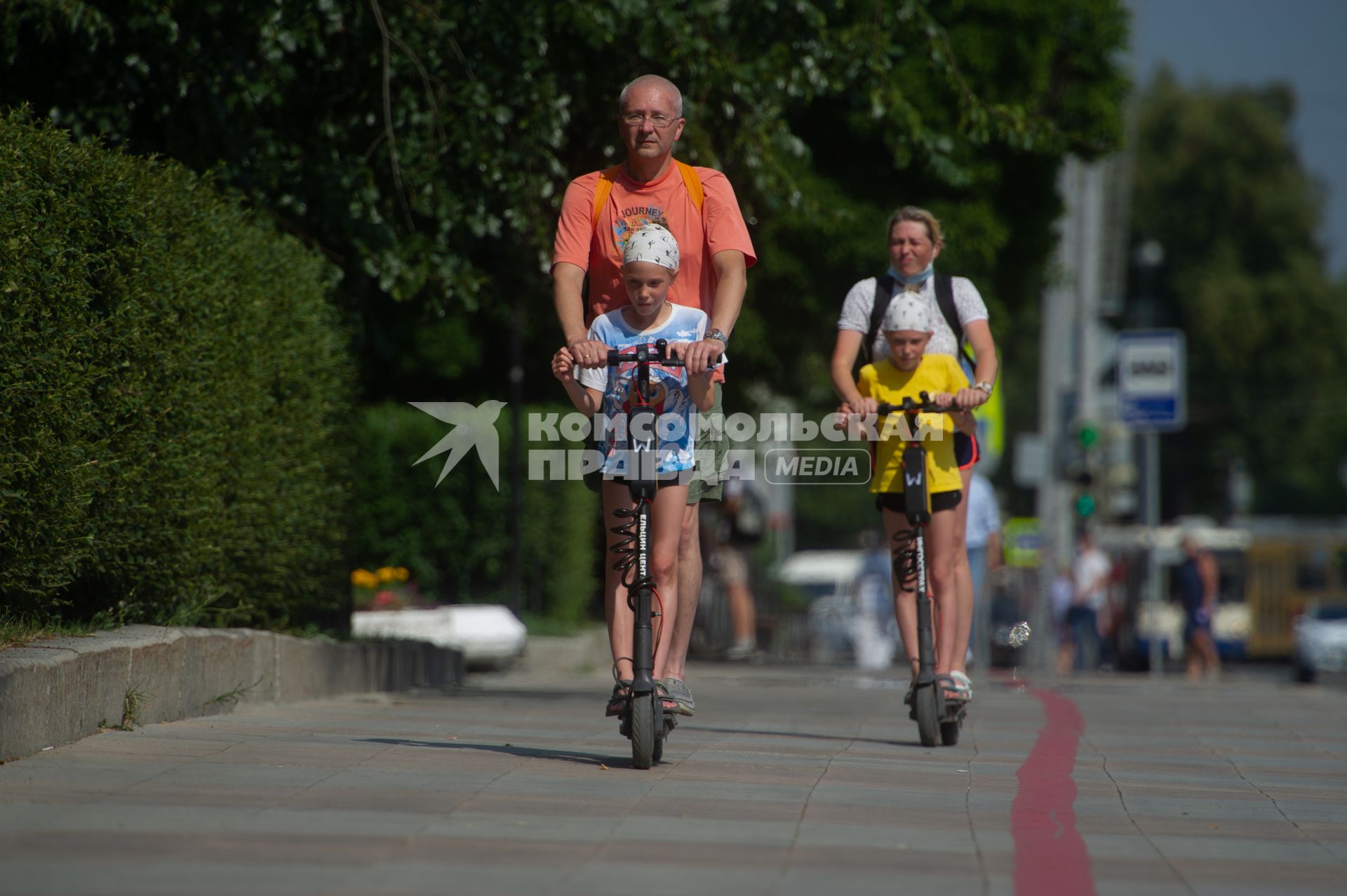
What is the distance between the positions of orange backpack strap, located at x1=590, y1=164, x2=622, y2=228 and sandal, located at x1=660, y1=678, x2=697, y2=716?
166cm

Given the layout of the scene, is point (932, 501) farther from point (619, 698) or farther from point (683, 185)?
point (619, 698)

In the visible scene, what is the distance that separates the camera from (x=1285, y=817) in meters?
5.42

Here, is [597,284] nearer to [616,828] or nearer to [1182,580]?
[616,828]

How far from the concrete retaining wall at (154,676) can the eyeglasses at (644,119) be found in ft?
8.33

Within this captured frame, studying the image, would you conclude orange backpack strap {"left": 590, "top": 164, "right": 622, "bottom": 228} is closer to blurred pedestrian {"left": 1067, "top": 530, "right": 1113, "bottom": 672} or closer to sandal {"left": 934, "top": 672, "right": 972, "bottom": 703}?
sandal {"left": 934, "top": 672, "right": 972, "bottom": 703}

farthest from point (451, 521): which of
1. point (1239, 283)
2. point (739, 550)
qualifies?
point (1239, 283)

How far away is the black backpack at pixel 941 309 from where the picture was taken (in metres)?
7.70

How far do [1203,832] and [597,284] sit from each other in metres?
2.86

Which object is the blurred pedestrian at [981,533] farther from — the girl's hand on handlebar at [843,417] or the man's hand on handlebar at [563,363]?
the man's hand on handlebar at [563,363]

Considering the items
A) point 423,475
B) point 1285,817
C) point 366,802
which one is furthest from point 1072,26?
point 366,802

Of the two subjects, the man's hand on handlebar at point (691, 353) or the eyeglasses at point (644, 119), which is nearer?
the man's hand on handlebar at point (691, 353)

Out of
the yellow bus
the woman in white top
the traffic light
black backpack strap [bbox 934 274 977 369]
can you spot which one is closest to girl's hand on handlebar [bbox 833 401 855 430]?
the woman in white top

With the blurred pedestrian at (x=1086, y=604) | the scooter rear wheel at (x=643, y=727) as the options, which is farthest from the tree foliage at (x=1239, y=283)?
the scooter rear wheel at (x=643, y=727)

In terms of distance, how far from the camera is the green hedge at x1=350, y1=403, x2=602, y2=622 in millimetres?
17234
